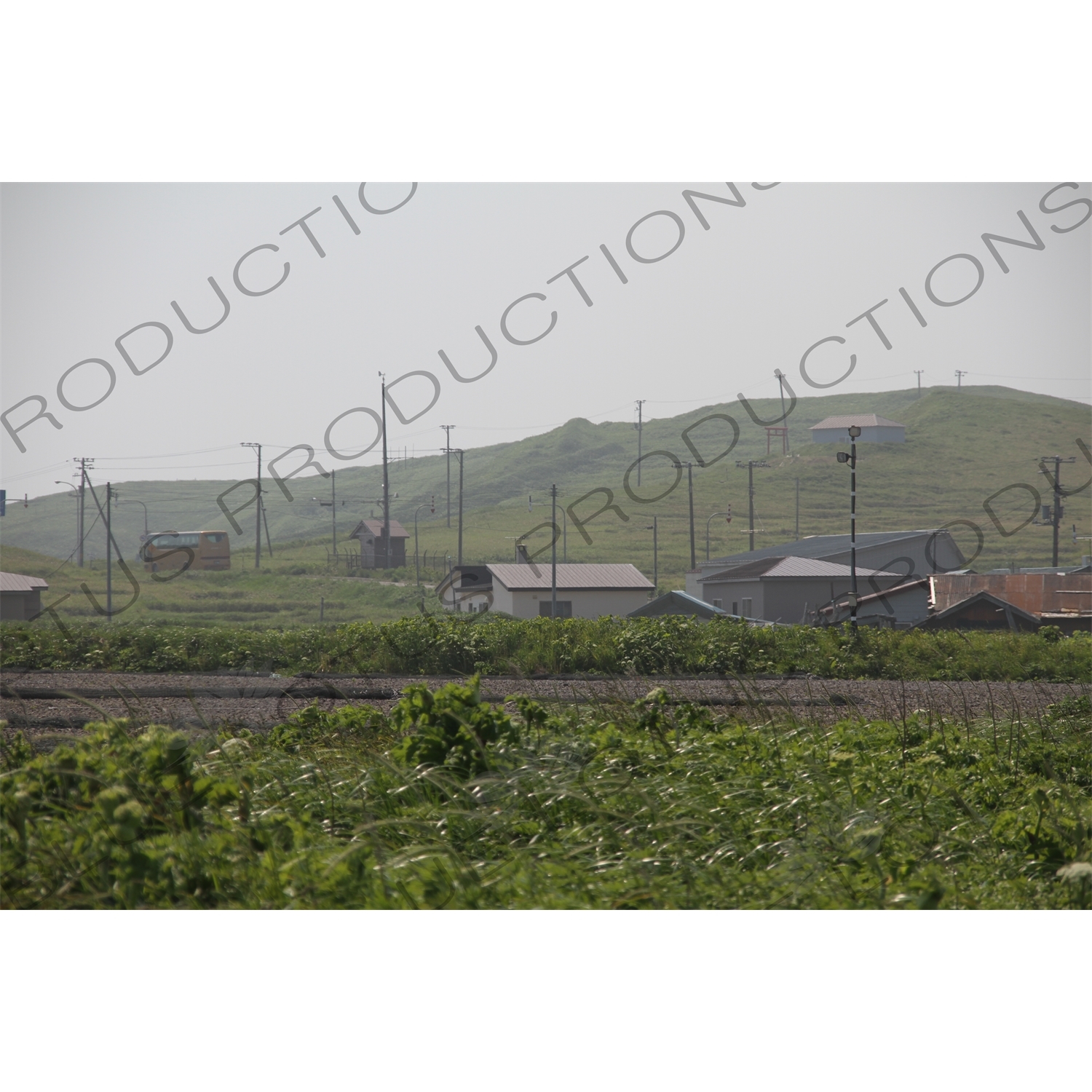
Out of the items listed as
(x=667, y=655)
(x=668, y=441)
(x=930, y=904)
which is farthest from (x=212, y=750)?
(x=668, y=441)

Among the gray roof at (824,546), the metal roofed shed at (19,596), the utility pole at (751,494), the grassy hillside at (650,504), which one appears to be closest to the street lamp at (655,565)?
the grassy hillside at (650,504)

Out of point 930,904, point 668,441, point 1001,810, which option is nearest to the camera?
point 930,904

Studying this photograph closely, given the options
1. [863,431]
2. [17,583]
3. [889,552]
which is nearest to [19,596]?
[17,583]

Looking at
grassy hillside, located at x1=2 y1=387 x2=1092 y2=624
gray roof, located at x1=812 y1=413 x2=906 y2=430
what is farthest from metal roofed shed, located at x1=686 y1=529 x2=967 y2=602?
gray roof, located at x1=812 y1=413 x2=906 y2=430

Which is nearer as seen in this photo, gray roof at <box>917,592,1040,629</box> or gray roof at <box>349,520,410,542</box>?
gray roof at <box>917,592,1040,629</box>

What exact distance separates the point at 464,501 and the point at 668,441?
42514 millimetres

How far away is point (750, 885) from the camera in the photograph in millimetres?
3754

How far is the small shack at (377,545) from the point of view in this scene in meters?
71.8

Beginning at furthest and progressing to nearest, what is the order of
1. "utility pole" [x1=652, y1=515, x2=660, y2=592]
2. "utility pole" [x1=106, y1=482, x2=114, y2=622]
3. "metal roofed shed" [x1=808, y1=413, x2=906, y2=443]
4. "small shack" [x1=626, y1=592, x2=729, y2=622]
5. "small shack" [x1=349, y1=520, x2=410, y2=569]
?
1. "metal roofed shed" [x1=808, y1=413, x2=906, y2=443]
2. "small shack" [x1=349, y1=520, x2=410, y2=569]
3. "utility pole" [x1=652, y1=515, x2=660, y2=592]
4. "utility pole" [x1=106, y1=482, x2=114, y2=622]
5. "small shack" [x1=626, y1=592, x2=729, y2=622]

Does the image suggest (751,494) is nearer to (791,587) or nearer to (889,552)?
(889,552)

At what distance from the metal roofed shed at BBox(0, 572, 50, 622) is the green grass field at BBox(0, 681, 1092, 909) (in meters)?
28.0

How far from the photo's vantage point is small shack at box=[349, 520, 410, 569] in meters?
71.8

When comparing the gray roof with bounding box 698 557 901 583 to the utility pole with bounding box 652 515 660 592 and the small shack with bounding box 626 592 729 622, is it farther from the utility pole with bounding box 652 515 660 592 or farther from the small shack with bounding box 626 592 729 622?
the utility pole with bounding box 652 515 660 592

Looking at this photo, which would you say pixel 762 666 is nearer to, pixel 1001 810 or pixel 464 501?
pixel 1001 810
